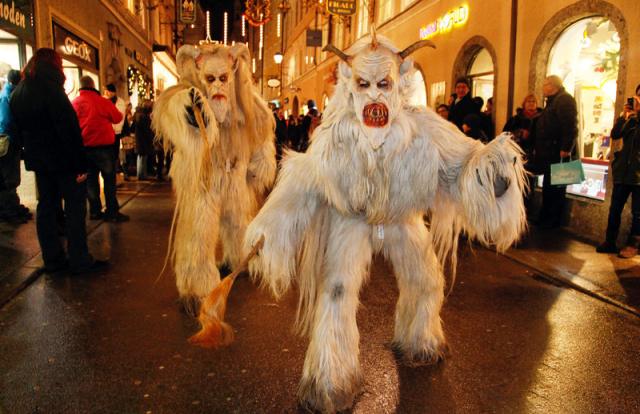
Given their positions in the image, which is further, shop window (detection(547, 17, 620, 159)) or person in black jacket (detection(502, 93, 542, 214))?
person in black jacket (detection(502, 93, 542, 214))

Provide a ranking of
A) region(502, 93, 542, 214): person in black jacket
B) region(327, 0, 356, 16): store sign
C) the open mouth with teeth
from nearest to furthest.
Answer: the open mouth with teeth < region(502, 93, 542, 214): person in black jacket < region(327, 0, 356, 16): store sign

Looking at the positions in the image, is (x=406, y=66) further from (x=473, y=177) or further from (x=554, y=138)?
(x=554, y=138)

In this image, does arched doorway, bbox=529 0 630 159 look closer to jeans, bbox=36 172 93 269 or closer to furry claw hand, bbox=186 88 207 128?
furry claw hand, bbox=186 88 207 128

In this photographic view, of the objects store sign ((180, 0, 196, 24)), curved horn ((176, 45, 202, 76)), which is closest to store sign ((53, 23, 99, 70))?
curved horn ((176, 45, 202, 76))

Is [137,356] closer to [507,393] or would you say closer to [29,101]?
[507,393]

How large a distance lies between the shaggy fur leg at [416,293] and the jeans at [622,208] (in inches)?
153

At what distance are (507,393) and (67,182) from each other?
4157 millimetres

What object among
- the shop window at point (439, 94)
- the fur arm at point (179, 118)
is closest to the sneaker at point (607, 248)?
the fur arm at point (179, 118)

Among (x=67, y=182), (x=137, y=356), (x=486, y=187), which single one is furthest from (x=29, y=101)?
(x=486, y=187)

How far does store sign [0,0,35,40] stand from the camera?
7.45m

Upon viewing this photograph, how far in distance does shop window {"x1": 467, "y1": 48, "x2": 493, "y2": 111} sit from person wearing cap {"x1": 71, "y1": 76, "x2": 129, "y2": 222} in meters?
7.36

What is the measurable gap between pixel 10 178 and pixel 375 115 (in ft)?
21.4

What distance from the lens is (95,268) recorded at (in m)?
5.06

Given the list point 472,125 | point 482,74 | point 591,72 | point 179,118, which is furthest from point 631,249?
point 482,74
